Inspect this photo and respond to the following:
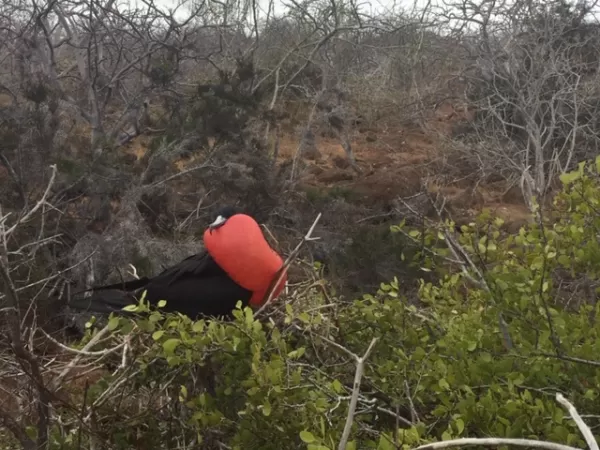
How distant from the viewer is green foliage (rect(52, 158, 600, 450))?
129 centimetres

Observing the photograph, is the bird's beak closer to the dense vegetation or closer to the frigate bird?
the frigate bird

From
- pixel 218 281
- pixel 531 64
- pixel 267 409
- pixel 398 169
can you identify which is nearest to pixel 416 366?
pixel 267 409

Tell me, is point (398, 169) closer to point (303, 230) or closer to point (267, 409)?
point (303, 230)

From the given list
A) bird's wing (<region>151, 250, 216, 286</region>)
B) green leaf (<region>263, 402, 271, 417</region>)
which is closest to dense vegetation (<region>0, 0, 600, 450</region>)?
green leaf (<region>263, 402, 271, 417</region>)

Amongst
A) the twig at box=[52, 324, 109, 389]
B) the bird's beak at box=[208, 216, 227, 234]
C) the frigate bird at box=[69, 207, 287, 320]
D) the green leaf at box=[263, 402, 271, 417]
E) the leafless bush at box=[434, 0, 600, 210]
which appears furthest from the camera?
the leafless bush at box=[434, 0, 600, 210]

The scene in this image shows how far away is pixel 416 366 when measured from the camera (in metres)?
1.48

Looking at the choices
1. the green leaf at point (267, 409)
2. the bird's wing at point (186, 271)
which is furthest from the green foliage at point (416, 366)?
the bird's wing at point (186, 271)

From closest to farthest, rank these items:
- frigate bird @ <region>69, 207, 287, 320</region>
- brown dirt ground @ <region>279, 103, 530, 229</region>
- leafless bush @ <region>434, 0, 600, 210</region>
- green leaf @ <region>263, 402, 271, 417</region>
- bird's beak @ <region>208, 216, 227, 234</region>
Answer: green leaf @ <region>263, 402, 271, 417</region>
frigate bird @ <region>69, 207, 287, 320</region>
bird's beak @ <region>208, 216, 227, 234</region>
leafless bush @ <region>434, 0, 600, 210</region>
brown dirt ground @ <region>279, 103, 530, 229</region>

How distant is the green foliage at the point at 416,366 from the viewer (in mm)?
1295

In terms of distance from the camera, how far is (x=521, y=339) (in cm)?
143

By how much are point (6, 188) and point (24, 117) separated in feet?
1.86

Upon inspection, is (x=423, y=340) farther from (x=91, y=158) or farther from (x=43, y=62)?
(x=43, y=62)

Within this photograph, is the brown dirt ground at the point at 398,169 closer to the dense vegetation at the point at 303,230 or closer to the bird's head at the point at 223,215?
the dense vegetation at the point at 303,230

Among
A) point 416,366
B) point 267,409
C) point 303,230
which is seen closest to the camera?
point 267,409
